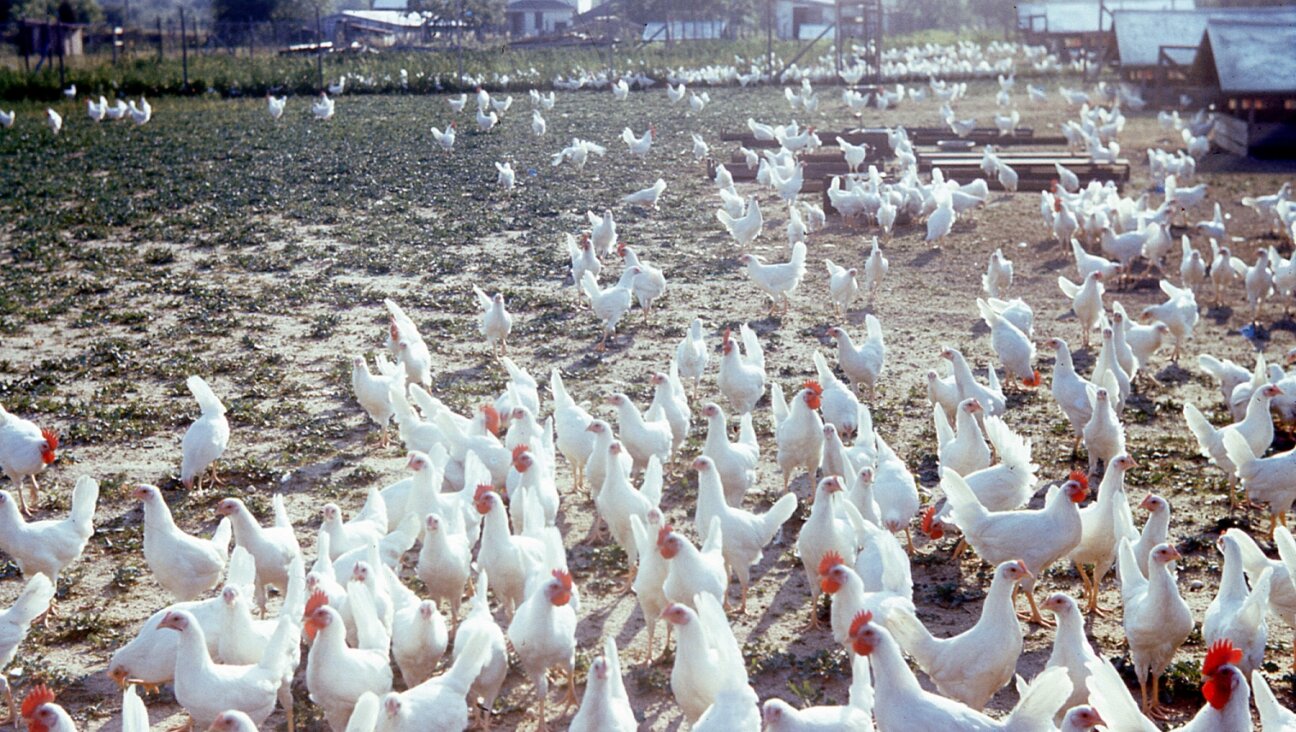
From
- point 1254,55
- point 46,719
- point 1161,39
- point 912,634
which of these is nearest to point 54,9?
point 1161,39

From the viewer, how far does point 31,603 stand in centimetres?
507

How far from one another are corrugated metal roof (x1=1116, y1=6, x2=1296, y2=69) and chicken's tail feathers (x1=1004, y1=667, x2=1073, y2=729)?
112 feet

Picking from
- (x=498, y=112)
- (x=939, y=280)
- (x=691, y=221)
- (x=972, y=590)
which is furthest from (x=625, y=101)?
(x=972, y=590)

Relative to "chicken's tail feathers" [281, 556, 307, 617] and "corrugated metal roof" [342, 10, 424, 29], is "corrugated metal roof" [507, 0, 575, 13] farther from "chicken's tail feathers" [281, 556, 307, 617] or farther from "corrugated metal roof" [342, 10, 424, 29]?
"chicken's tail feathers" [281, 556, 307, 617]

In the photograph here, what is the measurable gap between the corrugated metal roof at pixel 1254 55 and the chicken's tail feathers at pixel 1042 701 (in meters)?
23.2

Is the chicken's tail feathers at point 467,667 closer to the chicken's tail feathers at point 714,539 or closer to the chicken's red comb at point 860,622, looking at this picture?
the chicken's tail feathers at point 714,539

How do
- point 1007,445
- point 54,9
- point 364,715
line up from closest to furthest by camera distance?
point 364,715
point 1007,445
point 54,9

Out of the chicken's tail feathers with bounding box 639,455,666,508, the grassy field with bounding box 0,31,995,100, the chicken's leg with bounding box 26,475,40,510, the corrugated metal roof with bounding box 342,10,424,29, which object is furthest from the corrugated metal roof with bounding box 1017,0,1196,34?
the chicken's leg with bounding box 26,475,40,510

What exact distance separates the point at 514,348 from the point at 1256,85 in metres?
19.7

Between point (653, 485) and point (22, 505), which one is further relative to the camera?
point (22, 505)

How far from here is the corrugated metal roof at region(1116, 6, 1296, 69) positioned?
3441cm

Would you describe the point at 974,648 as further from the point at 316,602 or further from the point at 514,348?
the point at 514,348

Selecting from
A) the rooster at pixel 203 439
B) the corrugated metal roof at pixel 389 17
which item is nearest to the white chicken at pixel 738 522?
the rooster at pixel 203 439

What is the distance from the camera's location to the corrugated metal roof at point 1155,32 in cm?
3441
